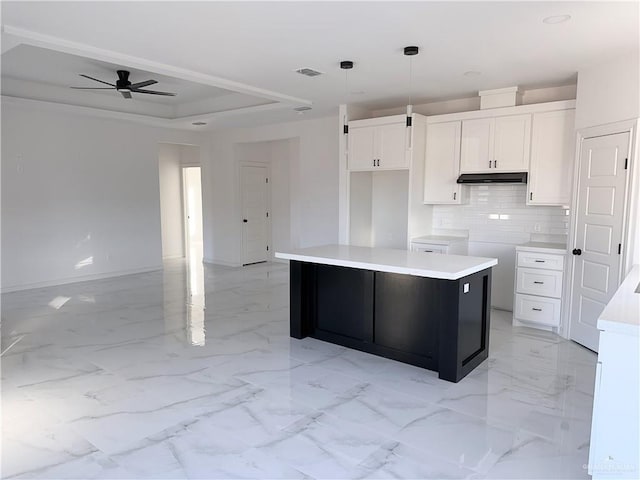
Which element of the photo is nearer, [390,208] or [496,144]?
[496,144]

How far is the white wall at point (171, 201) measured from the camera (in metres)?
9.36

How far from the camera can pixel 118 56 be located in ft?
12.7

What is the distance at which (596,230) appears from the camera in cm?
400

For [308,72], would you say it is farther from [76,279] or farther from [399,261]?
[76,279]

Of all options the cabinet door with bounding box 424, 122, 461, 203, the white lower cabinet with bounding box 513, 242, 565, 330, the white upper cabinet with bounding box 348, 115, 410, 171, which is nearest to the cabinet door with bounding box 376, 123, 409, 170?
the white upper cabinet with bounding box 348, 115, 410, 171

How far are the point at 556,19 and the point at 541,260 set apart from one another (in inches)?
94.2

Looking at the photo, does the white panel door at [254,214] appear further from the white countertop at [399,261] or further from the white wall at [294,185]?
the white countertop at [399,261]

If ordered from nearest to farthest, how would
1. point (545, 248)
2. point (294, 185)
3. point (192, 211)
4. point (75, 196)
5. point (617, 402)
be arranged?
point (617, 402), point (545, 248), point (75, 196), point (294, 185), point (192, 211)

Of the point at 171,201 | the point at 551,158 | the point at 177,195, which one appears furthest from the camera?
the point at 177,195

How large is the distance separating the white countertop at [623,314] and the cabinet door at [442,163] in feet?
9.51

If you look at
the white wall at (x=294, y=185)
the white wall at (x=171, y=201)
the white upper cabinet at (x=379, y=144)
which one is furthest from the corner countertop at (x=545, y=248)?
the white wall at (x=171, y=201)

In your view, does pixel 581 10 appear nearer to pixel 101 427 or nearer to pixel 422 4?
pixel 422 4

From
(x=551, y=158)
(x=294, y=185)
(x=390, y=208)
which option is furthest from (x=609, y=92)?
(x=294, y=185)

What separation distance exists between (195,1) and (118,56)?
1447 mm
